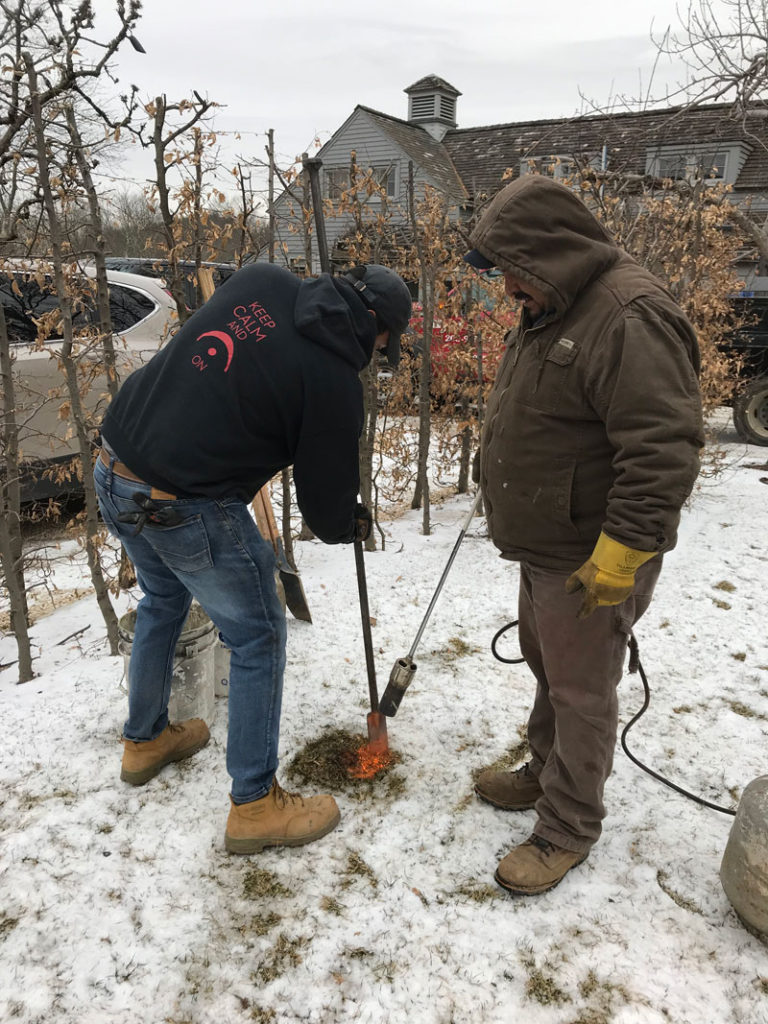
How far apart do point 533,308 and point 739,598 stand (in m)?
3.31

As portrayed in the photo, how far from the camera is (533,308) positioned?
2098 mm

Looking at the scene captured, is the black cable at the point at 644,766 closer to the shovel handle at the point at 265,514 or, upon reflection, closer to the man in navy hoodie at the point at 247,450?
the man in navy hoodie at the point at 247,450

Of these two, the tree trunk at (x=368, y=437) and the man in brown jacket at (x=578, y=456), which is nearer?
the man in brown jacket at (x=578, y=456)

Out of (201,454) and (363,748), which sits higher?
(201,454)

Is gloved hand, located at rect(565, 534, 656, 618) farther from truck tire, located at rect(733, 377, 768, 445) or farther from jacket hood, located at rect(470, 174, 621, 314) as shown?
truck tire, located at rect(733, 377, 768, 445)

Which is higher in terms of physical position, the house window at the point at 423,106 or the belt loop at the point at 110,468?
the house window at the point at 423,106

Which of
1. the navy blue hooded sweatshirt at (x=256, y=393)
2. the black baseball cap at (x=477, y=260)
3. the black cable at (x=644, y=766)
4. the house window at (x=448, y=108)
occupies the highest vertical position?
the house window at (x=448, y=108)

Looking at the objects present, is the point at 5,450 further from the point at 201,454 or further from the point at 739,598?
the point at 739,598

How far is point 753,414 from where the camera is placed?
31.6ft

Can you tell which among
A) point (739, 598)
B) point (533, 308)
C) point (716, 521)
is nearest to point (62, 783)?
point (533, 308)

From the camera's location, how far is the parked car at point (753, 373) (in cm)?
923

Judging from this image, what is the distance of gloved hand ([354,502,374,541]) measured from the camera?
2428mm

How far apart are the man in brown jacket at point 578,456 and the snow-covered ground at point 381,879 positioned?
262 millimetres

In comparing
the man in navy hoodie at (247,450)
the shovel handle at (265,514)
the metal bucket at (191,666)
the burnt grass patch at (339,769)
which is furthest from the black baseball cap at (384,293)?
the burnt grass patch at (339,769)
